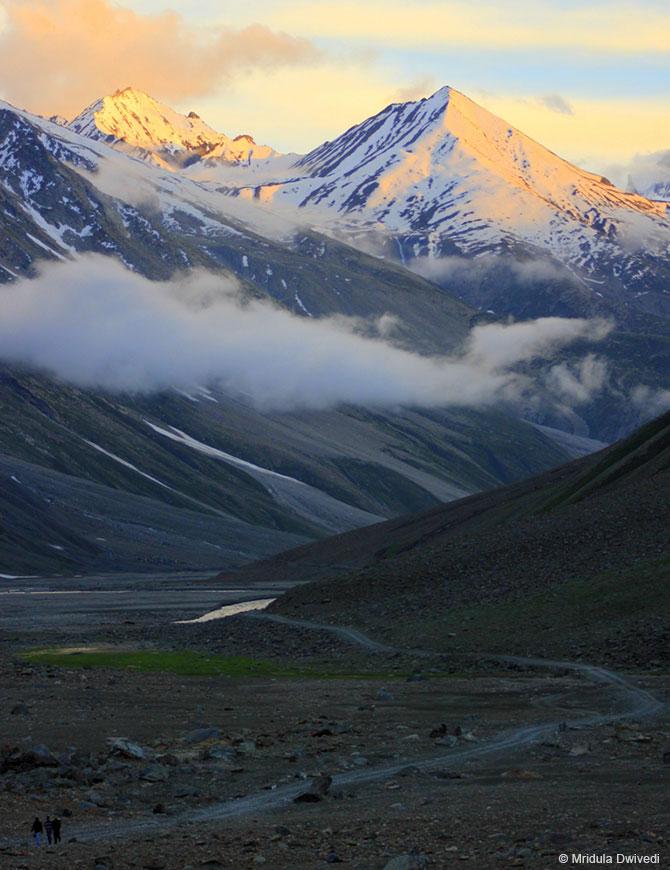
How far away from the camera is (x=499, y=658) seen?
8144 centimetres

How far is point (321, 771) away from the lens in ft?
157

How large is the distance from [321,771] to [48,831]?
40.5ft

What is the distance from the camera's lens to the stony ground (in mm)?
35125

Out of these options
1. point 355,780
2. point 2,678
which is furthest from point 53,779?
point 2,678

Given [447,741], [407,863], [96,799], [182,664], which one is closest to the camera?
[407,863]

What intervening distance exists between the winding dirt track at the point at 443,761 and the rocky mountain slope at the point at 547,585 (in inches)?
245

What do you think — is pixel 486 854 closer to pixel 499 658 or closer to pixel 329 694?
pixel 329 694

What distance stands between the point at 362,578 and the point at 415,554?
5.79 metres

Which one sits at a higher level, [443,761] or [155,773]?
[443,761]

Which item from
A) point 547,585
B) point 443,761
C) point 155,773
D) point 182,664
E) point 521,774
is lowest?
point 182,664

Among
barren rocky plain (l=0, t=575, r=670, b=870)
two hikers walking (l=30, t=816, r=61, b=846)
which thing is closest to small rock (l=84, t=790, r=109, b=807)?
barren rocky plain (l=0, t=575, r=670, b=870)

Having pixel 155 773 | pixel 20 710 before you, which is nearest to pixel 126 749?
pixel 155 773

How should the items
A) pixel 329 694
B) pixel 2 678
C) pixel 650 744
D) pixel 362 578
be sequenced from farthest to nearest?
pixel 362 578, pixel 2 678, pixel 329 694, pixel 650 744

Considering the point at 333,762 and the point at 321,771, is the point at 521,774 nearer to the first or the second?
the point at 321,771
